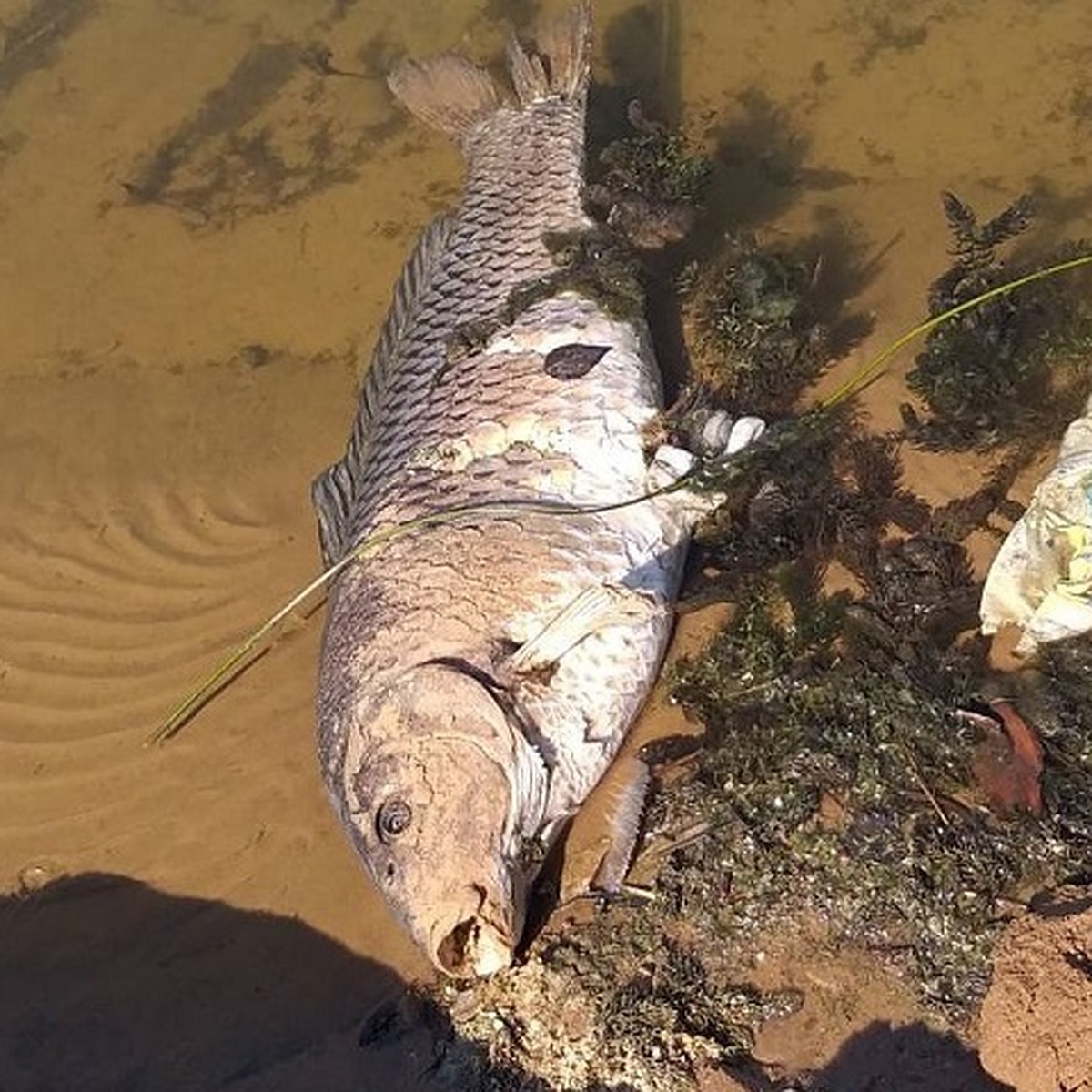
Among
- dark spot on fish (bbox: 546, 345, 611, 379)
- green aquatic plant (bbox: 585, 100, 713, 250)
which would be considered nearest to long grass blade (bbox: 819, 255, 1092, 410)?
dark spot on fish (bbox: 546, 345, 611, 379)

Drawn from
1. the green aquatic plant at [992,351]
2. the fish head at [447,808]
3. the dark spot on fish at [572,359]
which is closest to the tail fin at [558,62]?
the dark spot on fish at [572,359]

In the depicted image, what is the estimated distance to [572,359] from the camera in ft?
17.9

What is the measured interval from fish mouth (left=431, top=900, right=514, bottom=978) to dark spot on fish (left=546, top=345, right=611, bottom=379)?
224 centimetres

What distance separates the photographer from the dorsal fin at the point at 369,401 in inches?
217

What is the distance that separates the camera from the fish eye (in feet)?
14.5

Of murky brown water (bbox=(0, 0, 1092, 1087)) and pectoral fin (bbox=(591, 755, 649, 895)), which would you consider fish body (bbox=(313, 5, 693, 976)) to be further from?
murky brown water (bbox=(0, 0, 1092, 1087))

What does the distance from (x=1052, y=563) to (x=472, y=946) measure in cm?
245

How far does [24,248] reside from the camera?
812 cm

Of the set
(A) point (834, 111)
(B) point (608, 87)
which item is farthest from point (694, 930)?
(B) point (608, 87)

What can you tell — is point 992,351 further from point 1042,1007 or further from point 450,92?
point 450,92

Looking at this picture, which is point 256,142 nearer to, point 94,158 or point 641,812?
point 94,158

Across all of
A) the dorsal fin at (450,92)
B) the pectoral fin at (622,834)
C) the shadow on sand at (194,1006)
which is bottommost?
the shadow on sand at (194,1006)

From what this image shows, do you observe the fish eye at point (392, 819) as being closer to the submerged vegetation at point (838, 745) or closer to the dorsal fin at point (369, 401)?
the submerged vegetation at point (838, 745)

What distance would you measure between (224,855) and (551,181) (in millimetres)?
3397
